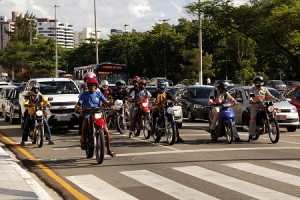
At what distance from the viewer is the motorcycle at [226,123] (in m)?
15.5

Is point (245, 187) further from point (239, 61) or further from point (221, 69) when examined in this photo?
point (221, 69)

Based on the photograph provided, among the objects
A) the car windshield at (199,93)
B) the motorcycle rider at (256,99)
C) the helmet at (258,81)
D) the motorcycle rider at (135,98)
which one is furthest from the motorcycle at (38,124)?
the car windshield at (199,93)

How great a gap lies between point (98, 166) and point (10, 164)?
1751 mm

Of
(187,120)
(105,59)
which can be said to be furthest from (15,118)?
(105,59)

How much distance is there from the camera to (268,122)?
15.8 meters

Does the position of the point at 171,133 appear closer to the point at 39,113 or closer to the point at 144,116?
the point at 144,116

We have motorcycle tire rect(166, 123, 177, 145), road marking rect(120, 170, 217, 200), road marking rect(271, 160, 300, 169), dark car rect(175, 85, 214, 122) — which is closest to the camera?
road marking rect(120, 170, 217, 200)

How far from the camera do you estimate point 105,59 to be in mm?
101000

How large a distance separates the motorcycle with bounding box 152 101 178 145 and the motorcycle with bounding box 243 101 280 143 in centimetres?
251

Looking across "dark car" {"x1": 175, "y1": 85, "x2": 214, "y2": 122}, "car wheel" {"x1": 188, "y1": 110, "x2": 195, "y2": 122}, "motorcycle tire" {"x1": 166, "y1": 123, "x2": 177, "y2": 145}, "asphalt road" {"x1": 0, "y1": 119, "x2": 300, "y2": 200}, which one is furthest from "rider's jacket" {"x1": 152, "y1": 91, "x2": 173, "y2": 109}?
"car wheel" {"x1": 188, "y1": 110, "x2": 195, "y2": 122}

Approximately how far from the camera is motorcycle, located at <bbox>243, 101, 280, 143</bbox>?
15.6 metres

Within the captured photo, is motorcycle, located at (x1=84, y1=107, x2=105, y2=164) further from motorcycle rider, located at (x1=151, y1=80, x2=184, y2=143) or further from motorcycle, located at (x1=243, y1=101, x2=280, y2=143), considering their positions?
motorcycle, located at (x1=243, y1=101, x2=280, y2=143)

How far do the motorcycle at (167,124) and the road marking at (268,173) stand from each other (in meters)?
3.68

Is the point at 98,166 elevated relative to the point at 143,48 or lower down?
lower down
